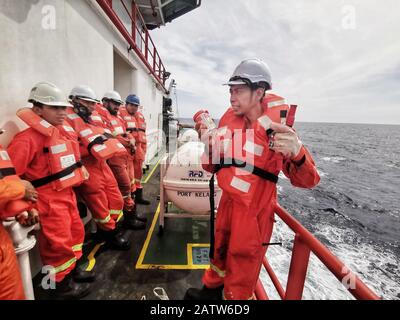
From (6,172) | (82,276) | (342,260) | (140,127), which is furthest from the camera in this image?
(342,260)

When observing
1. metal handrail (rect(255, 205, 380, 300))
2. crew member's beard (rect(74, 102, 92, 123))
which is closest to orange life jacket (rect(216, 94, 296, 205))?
metal handrail (rect(255, 205, 380, 300))

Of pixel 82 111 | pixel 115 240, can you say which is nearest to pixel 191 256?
pixel 115 240

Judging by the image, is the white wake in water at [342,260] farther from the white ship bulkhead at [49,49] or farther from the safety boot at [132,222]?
the white ship bulkhead at [49,49]

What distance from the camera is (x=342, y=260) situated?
5375 mm

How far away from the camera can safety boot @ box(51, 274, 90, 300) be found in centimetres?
221

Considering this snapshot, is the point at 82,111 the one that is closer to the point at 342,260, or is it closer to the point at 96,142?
the point at 96,142

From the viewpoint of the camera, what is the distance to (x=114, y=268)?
8.80 ft

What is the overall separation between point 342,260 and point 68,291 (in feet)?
19.7

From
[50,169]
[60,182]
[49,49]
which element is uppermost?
[49,49]

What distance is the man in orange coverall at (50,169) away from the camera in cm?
187

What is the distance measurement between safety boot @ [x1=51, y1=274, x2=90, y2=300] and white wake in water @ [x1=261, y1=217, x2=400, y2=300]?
7.58 ft

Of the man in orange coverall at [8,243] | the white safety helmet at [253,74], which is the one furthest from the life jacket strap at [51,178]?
the white safety helmet at [253,74]
